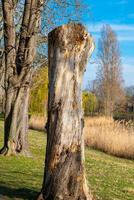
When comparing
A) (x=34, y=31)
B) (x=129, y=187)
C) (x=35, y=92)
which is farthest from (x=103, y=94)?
(x=129, y=187)

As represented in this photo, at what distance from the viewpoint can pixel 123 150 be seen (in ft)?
73.6

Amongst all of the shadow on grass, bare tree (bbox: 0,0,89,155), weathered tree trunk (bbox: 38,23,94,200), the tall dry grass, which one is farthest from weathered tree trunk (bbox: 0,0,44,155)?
the tall dry grass

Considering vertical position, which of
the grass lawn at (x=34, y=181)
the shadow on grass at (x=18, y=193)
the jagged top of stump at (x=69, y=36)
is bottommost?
the grass lawn at (x=34, y=181)

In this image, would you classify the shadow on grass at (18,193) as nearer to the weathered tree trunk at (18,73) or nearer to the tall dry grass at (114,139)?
the weathered tree trunk at (18,73)

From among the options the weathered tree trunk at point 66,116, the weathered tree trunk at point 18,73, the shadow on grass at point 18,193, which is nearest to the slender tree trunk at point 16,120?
the weathered tree trunk at point 18,73

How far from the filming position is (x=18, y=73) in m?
15.1

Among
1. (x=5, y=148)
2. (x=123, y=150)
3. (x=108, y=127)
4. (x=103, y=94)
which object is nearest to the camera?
(x=5, y=148)

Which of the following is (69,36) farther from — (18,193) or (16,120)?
(16,120)

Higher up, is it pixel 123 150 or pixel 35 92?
pixel 35 92

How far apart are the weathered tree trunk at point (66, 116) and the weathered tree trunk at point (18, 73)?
24.9 feet

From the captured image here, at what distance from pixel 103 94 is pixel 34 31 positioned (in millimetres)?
54382

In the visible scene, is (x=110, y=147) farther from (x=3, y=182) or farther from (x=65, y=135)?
(x=65, y=135)

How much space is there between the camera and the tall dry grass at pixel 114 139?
73.3 ft

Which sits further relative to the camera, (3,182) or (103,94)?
(103,94)
